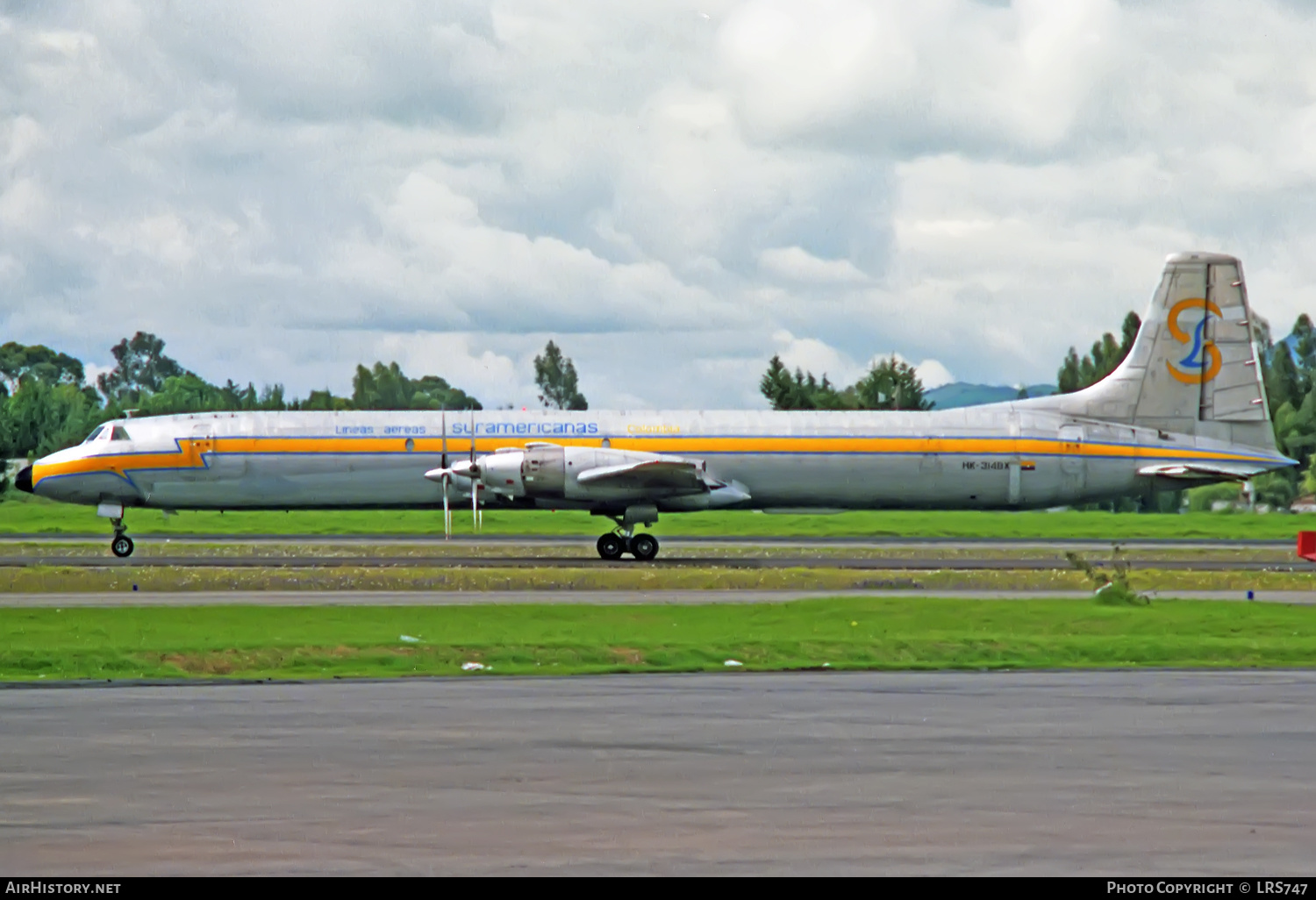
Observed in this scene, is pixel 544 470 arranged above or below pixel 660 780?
above

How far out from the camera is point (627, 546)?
159 feet

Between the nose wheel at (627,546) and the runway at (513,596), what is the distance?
9929 millimetres

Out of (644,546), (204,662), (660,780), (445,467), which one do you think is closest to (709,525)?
(644,546)

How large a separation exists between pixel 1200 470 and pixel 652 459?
18.0 m

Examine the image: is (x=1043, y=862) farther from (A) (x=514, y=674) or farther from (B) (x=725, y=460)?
(B) (x=725, y=460)

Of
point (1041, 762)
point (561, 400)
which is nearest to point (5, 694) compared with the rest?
point (1041, 762)

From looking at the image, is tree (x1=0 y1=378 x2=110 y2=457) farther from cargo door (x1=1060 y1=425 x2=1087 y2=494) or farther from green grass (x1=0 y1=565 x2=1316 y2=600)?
cargo door (x1=1060 y1=425 x2=1087 y2=494)

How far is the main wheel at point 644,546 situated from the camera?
4822 cm

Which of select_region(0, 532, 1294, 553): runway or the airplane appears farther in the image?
select_region(0, 532, 1294, 553): runway

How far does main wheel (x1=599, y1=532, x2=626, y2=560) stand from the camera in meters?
48.5

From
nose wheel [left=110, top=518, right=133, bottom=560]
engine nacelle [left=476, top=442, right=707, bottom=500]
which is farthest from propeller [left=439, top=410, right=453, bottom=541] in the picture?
nose wheel [left=110, top=518, right=133, bottom=560]

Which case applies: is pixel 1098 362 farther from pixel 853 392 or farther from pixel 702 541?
pixel 702 541

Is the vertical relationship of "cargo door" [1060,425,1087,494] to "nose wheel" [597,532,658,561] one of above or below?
above

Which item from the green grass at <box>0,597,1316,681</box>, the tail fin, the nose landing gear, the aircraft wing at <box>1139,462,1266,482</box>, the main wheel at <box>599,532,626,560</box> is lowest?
the green grass at <box>0,597,1316,681</box>
